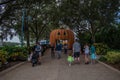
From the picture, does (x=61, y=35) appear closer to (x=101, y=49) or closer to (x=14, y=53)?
(x=101, y=49)

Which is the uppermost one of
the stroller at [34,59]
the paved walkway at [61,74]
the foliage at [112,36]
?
the foliage at [112,36]

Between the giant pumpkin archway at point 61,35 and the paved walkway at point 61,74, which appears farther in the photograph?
the giant pumpkin archway at point 61,35

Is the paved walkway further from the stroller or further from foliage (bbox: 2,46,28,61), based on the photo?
foliage (bbox: 2,46,28,61)

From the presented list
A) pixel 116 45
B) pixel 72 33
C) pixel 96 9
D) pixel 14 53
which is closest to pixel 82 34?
pixel 72 33

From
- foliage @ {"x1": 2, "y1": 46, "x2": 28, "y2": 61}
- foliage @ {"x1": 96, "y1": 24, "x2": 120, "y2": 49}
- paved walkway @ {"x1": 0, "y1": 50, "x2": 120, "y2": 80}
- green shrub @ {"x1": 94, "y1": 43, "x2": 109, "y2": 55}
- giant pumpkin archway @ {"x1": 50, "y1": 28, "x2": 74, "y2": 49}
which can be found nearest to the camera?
paved walkway @ {"x1": 0, "y1": 50, "x2": 120, "y2": 80}

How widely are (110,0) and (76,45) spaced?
9843 millimetres

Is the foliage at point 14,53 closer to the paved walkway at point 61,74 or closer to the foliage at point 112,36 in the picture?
the paved walkway at point 61,74

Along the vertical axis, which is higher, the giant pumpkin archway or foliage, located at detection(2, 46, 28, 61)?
the giant pumpkin archway

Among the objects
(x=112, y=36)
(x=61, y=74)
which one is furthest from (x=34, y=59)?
(x=112, y=36)

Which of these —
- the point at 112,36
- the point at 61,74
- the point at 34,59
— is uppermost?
the point at 112,36

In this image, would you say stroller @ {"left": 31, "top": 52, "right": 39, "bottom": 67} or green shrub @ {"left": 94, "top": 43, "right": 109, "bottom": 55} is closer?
stroller @ {"left": 31, "top": 52, "right": 39, "bottom": 67}

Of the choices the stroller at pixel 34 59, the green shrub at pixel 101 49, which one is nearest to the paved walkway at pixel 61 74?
the stroller at pixel 34 59

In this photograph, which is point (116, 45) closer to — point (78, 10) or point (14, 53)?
point (78, 10)

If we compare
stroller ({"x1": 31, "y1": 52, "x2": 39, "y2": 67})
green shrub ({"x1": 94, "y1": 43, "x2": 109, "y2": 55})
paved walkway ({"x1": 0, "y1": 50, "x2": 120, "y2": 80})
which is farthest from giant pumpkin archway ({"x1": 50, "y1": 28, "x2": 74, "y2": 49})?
paved walkway ({"x1": 0, "y1": 50, "x2": 120, "y2": 80})
